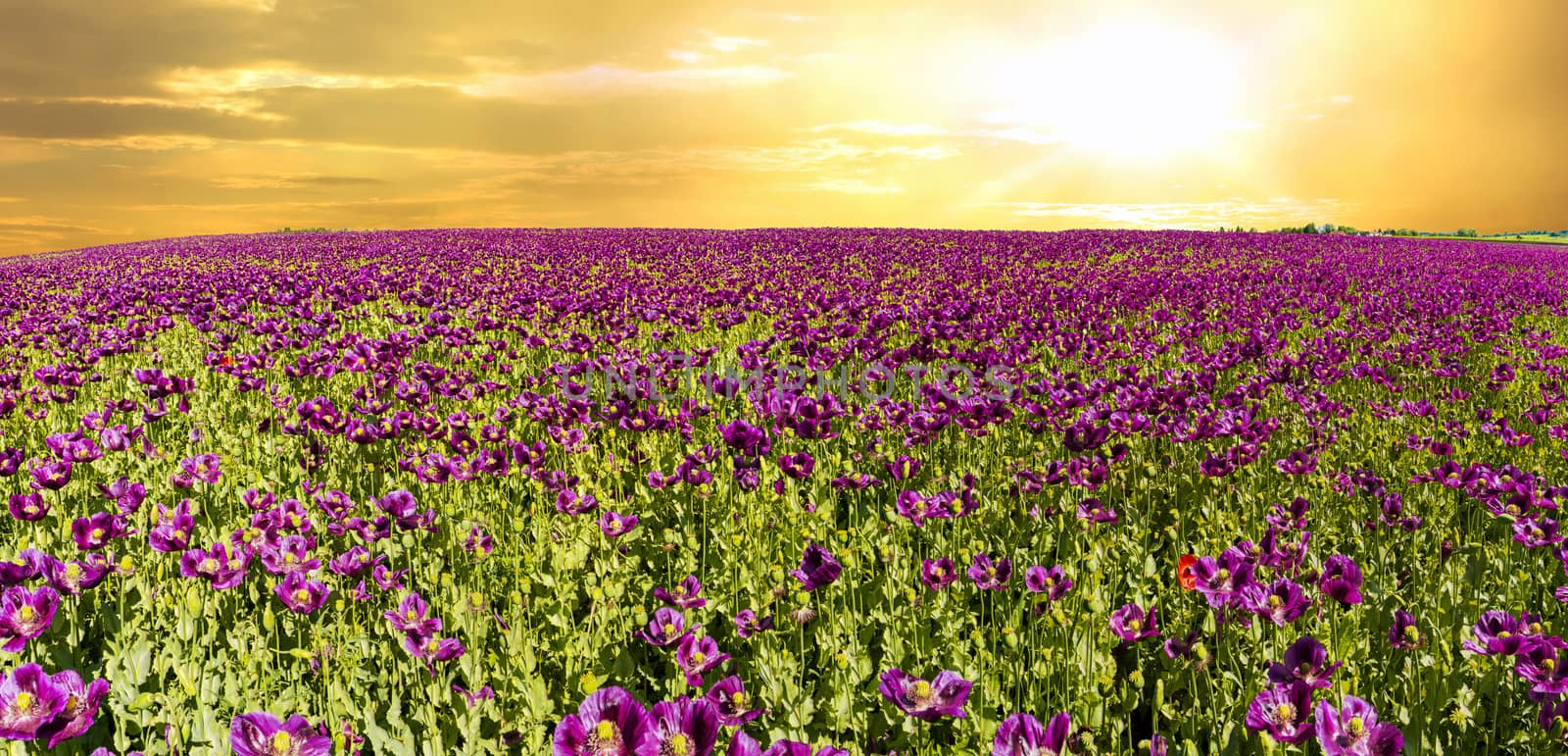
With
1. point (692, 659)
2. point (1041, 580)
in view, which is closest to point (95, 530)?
point (692, 659)

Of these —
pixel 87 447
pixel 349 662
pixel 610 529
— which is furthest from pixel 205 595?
pixel 610 529

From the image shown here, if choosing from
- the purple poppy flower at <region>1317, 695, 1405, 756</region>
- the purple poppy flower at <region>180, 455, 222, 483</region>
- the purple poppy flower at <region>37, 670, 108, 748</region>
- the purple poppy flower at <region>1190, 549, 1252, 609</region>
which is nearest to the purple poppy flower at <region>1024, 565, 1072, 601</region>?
the purple poppy flower at <region>1190, 549, 1252, 609</region>

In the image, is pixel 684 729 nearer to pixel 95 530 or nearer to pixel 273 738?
pixel 273 738

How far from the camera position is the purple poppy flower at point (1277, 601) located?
2621 mm

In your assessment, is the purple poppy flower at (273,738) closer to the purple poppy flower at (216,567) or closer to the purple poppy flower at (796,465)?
the purple poppy flower at (216,567)

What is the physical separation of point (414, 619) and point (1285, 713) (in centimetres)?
271

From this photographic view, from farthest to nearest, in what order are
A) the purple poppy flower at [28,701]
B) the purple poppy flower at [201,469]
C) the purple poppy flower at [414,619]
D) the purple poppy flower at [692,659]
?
the purple poppy flower at [201,469]
the purple poppy flower at [414,619]
the purple poppy flower at [692,659]
the purple poppy flower at [28,701]

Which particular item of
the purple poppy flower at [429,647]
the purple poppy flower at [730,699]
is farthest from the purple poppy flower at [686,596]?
the purple poppy flower at [429,647]

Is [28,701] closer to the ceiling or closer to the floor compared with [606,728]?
closer to the floor

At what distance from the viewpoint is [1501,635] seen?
2518 mm

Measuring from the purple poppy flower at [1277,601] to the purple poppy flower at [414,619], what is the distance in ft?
8.91

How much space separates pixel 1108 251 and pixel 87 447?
26.6m

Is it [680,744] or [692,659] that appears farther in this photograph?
[692,659]

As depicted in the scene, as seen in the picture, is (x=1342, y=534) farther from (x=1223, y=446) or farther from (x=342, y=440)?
(x=342, y=440)
